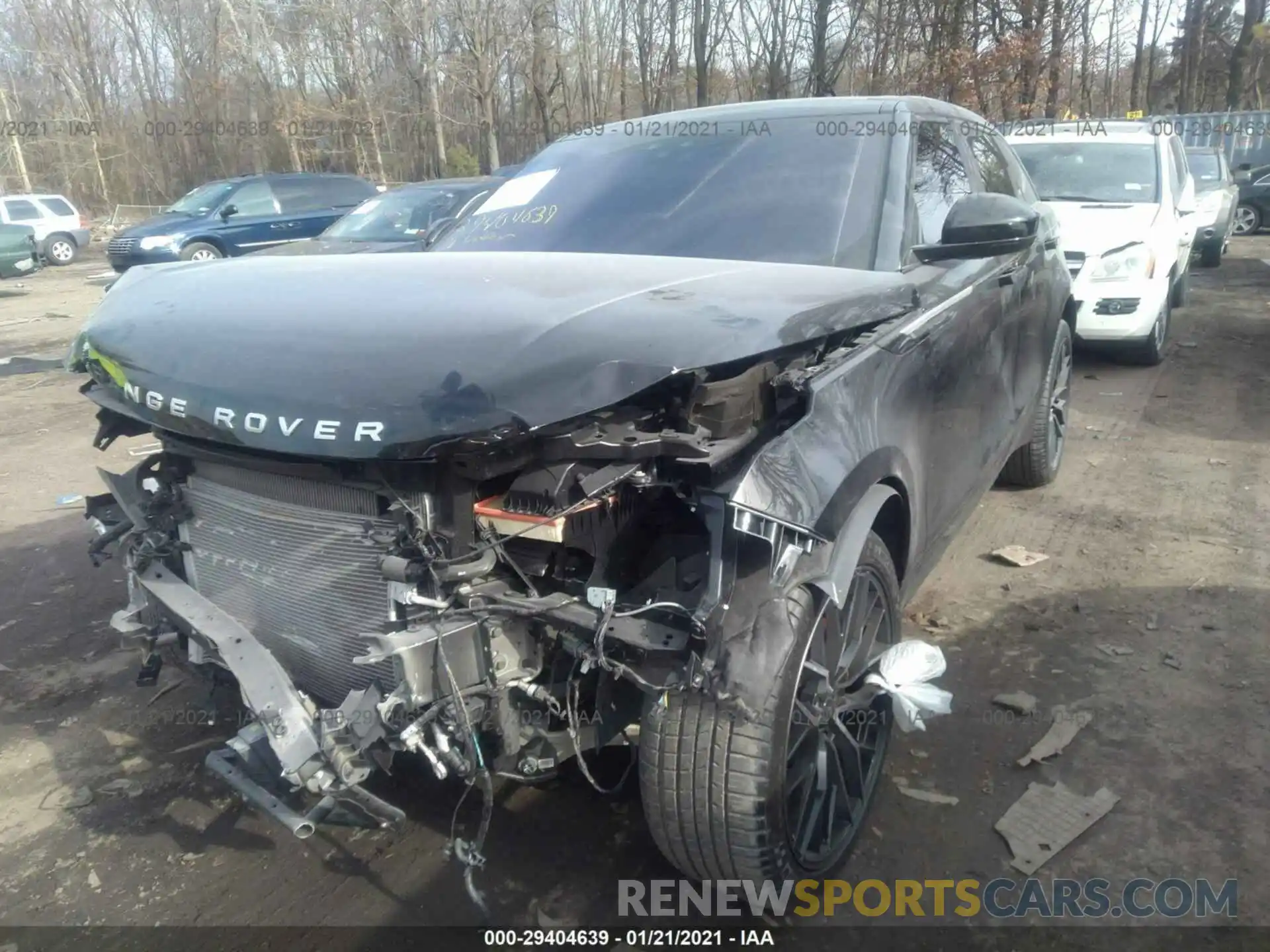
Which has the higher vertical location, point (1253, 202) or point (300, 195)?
point (300, 195)

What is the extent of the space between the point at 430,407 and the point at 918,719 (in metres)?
1.45

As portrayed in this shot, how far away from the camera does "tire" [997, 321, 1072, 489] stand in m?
4.84

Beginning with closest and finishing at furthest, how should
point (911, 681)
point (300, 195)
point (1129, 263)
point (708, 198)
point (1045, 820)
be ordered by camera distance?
point (911, 681)
point (1045, 820)
point (708, 198)
point (1129, 263)
point (300, 195)

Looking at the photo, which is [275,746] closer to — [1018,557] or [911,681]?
[911,681]

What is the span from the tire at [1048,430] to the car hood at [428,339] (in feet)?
7.69

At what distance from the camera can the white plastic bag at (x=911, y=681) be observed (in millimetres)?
2510

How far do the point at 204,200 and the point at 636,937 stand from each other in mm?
16572

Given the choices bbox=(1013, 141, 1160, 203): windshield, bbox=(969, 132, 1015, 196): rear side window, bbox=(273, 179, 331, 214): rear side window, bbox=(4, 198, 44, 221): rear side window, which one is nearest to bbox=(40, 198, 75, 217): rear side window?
bbox=(4, 198, 44, 221): rear side window

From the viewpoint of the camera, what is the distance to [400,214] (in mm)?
10727

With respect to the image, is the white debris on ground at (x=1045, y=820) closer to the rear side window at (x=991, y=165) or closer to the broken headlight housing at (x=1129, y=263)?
the rear side window at (x=991, y=165)

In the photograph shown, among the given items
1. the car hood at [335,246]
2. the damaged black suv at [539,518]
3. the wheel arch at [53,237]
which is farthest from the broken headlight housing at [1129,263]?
the wheel arch at [53,237]

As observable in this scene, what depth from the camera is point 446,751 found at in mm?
2098

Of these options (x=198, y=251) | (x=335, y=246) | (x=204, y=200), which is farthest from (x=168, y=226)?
(x=335, y=246)

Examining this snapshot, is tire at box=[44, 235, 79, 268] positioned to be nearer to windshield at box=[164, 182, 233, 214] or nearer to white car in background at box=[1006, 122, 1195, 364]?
windshield at box=[164, 182, 233, 214]
